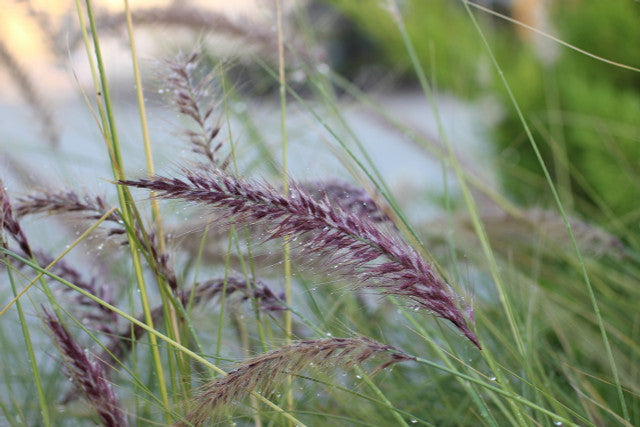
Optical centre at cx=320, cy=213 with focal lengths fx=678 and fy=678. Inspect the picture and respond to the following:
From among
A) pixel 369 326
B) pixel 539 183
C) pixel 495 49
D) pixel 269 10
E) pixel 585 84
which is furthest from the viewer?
pixel 495 49

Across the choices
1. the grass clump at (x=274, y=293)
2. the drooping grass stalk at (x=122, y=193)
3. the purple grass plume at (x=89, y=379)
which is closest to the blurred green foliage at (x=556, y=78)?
the grass clump at (x=274, y=293)

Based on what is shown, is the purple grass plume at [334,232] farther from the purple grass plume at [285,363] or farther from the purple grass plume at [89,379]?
the purple grass plume at [89,379]

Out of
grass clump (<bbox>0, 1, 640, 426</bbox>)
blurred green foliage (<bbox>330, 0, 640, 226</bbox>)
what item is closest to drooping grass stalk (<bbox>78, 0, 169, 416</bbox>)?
grass clump (<bbox>0, 1, 640, 426</bbox>)

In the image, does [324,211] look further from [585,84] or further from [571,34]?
[571,34]

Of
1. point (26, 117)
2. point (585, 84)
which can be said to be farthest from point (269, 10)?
point (585, 84)

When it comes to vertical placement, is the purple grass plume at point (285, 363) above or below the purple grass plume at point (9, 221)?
below
